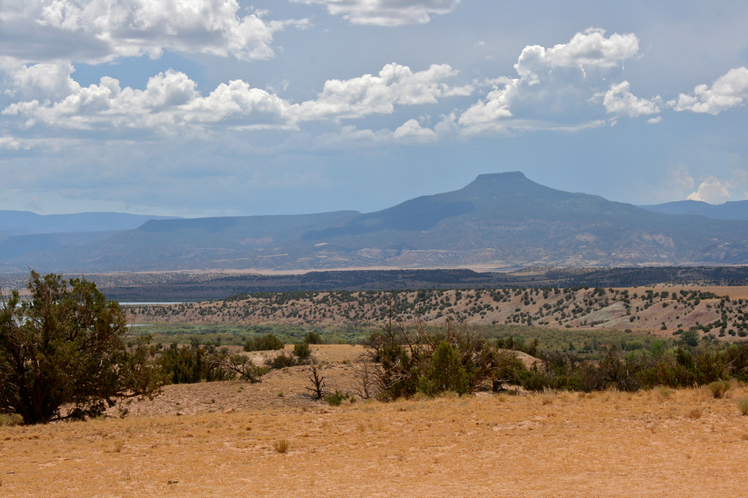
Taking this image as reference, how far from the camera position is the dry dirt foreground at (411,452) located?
10.3 metres

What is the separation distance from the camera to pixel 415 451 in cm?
1258

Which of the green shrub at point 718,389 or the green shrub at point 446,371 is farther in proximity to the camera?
the green shrub at point 446,371

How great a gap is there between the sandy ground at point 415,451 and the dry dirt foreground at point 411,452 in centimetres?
3

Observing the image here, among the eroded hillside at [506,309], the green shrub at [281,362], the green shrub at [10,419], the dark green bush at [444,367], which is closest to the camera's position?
the green shrub at [10,419]

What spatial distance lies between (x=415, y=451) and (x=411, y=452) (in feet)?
0.35

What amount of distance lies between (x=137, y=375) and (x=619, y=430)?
1246 cm

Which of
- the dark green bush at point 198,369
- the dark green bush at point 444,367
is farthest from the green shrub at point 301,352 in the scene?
the dark green bush at point 444,367

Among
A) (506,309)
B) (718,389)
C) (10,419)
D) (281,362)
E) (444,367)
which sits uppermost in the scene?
(444,367)

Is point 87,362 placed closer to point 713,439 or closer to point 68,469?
point 68,469

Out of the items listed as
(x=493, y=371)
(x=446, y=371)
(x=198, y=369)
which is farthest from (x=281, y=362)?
(x=446, y=371)

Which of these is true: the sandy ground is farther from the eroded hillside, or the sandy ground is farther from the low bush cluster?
the eroded hillside

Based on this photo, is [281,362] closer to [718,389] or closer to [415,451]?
[415,451]

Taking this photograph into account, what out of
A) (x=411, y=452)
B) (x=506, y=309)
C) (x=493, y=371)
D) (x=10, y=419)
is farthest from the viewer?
(x=506, y=309)

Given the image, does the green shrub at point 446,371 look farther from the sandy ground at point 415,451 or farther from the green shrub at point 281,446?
the green shrub at point 281,446
